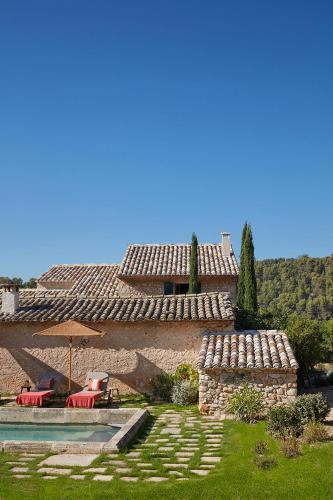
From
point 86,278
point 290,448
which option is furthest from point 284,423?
point 86,278

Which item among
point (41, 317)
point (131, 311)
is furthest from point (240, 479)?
point (41, 317)

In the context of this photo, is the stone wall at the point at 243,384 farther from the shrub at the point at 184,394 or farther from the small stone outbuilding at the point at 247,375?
the shrub at the point at 184,394

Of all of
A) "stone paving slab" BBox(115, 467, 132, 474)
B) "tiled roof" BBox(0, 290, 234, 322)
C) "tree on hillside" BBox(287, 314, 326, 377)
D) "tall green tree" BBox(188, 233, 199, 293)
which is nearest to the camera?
"stone paving slab" BBox(115, 467, 132, 474)

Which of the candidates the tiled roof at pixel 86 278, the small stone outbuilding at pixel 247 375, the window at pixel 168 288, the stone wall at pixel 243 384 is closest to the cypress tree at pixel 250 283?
the window at pixel 168 288

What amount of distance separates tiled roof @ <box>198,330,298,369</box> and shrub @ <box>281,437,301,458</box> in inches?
132

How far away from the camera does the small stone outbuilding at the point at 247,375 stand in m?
13.6

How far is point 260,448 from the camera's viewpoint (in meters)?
9.91

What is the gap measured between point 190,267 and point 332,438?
19.0m

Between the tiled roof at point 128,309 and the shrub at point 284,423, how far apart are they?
5360mm

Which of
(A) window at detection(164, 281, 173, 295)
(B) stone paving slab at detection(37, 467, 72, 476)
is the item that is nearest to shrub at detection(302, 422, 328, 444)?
(B) stone paving slab at detection(37, 467, 72, 476)

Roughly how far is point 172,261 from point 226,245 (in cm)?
363

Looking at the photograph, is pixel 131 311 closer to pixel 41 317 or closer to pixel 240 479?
pixel 41 317

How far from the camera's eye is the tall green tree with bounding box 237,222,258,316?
3005cm

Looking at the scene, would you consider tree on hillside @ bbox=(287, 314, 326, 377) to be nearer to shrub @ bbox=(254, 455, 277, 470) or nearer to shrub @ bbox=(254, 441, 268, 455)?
shrub @ bbox=(254, 441, 268, 455)
